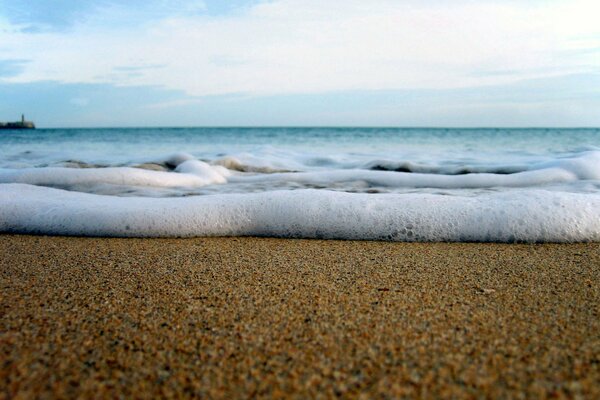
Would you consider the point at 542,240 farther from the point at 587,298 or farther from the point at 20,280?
the point at 20,280

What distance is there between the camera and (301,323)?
3.67ft

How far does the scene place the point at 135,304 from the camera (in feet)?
4.16

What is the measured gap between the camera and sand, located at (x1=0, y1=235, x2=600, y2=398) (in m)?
0.84

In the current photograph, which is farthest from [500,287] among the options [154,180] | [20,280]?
[154,180]

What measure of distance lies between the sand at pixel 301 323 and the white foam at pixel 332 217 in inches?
9.6

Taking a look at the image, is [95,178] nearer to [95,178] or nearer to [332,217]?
[95,178]

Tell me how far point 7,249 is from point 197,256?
2.85 feet

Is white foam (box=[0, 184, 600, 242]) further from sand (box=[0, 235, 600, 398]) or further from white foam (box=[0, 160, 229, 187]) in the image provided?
white foam (box=[0, 160, 229, 187])

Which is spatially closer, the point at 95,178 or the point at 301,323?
the point at 301,323

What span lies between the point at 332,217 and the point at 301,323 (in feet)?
3.67

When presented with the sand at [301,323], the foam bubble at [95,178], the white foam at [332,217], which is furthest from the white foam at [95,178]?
the sand at [301,323]

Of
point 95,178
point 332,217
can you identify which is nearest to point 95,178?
point 95,178

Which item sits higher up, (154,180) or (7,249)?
(154,180)

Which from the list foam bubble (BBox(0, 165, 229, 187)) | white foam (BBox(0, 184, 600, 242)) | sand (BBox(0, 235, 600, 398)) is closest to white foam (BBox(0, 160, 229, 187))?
foam bubble (BBox(0, 165, 229, 187))
